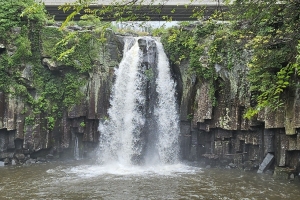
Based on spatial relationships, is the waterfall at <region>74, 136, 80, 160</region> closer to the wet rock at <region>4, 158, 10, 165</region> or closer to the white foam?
the white foam

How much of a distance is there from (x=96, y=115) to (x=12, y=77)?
15.8 ft

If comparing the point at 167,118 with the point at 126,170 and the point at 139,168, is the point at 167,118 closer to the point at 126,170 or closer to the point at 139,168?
the point at 139,168

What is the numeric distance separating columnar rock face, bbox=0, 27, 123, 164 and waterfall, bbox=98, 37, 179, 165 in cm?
67

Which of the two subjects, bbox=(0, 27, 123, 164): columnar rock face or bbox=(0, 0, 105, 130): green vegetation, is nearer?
bbox=(0, 27, 123, 164): columnar rock face

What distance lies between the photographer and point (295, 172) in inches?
480

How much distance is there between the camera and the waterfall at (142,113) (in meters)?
15.7

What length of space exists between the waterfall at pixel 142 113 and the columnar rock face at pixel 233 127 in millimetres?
883

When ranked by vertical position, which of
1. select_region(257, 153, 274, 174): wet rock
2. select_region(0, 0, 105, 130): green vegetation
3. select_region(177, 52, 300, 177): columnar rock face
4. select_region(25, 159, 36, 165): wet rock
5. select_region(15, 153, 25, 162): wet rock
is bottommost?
select_region(25, 159, 36, 165): wet rock

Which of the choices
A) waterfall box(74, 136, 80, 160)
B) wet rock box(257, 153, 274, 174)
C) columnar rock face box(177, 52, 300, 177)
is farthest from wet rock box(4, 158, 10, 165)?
wet rock box(257, 153, 274, 174)

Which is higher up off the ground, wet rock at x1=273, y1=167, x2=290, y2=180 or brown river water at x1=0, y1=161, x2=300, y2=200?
wet rock at x1=273, y1=167, x2=290, y2=180

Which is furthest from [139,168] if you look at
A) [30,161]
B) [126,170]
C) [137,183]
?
[30,161]

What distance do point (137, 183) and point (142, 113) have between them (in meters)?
5.32

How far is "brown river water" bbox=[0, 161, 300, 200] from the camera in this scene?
986 cm

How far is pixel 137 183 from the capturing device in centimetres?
1126
